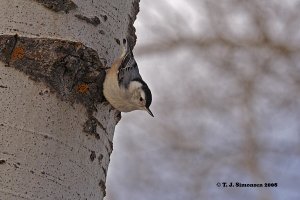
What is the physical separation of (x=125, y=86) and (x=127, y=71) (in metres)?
0.03

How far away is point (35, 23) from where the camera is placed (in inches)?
25.5

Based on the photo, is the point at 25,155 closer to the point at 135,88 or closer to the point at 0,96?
the point at 0,96

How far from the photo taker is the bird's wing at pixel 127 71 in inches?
31.3

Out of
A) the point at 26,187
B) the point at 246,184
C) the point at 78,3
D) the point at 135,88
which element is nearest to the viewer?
the point at 26,187

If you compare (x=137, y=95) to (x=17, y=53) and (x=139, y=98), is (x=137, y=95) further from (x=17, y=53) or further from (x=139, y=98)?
(x=17, y=53)

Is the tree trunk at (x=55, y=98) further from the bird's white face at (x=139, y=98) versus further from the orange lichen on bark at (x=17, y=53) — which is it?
the bird's white face at (x=139, y=98)

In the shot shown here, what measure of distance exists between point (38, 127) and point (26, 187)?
6 centimetres

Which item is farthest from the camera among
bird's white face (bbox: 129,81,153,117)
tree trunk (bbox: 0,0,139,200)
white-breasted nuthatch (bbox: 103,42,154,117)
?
bird's white face (bbox: 129,81,153,117)

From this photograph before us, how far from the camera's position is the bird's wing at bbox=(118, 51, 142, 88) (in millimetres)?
794

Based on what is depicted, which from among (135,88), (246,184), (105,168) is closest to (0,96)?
(105,168)

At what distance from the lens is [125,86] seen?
871mm

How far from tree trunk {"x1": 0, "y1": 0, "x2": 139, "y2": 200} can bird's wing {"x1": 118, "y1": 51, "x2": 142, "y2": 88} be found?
7 centimetres

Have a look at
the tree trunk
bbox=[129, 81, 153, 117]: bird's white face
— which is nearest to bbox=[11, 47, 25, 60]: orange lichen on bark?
the tree trunk

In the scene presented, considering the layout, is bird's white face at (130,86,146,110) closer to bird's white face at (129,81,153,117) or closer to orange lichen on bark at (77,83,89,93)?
bird's white face at (129,81,153,117)
